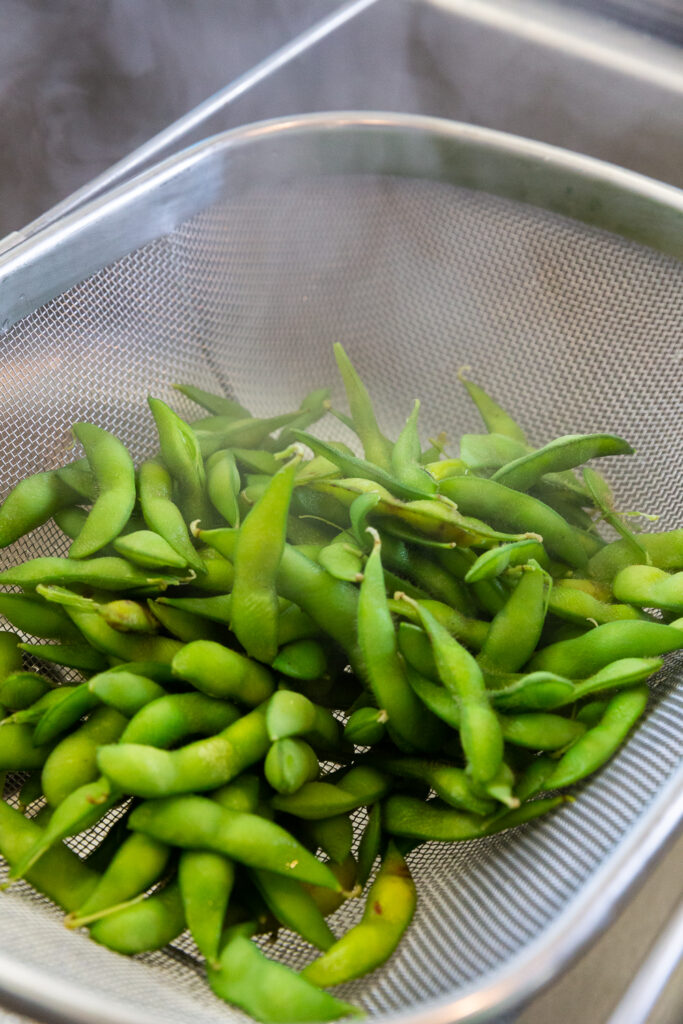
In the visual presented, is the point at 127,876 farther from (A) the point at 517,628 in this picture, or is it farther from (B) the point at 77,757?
(A) the point at 517,628

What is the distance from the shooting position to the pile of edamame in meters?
0.87

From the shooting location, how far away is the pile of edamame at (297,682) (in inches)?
34.1

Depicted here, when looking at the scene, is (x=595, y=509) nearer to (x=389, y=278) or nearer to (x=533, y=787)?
(x=533, y=787)

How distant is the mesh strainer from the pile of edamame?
97mm

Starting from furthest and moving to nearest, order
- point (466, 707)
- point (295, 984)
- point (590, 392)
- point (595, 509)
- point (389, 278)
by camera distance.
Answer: point (389, 278)
point (590, 392)
point (595, 509)
point (466, 707)
point (295, 984)

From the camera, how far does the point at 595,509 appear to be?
49.7 inches

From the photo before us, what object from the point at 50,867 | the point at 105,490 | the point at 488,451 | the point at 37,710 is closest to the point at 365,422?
the point at 488,451

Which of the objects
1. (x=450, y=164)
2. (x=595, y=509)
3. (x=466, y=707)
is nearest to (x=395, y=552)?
(x=466, y=707)

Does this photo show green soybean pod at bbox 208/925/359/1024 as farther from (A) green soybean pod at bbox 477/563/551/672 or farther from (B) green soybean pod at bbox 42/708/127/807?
(A) green soybean pod at bbox 477/563/551/672

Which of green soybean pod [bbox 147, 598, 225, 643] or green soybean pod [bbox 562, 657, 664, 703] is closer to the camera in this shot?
green soybean pod [bbox 562, 657, 664, 703]

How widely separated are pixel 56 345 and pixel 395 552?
64 cm

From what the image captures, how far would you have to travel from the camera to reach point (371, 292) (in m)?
1.62

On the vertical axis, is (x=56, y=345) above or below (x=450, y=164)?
below

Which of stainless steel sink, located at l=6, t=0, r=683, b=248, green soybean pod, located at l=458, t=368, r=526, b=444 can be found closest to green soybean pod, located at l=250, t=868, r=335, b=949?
green soybean pod, located at l=458, t=368, r=526, b=444
